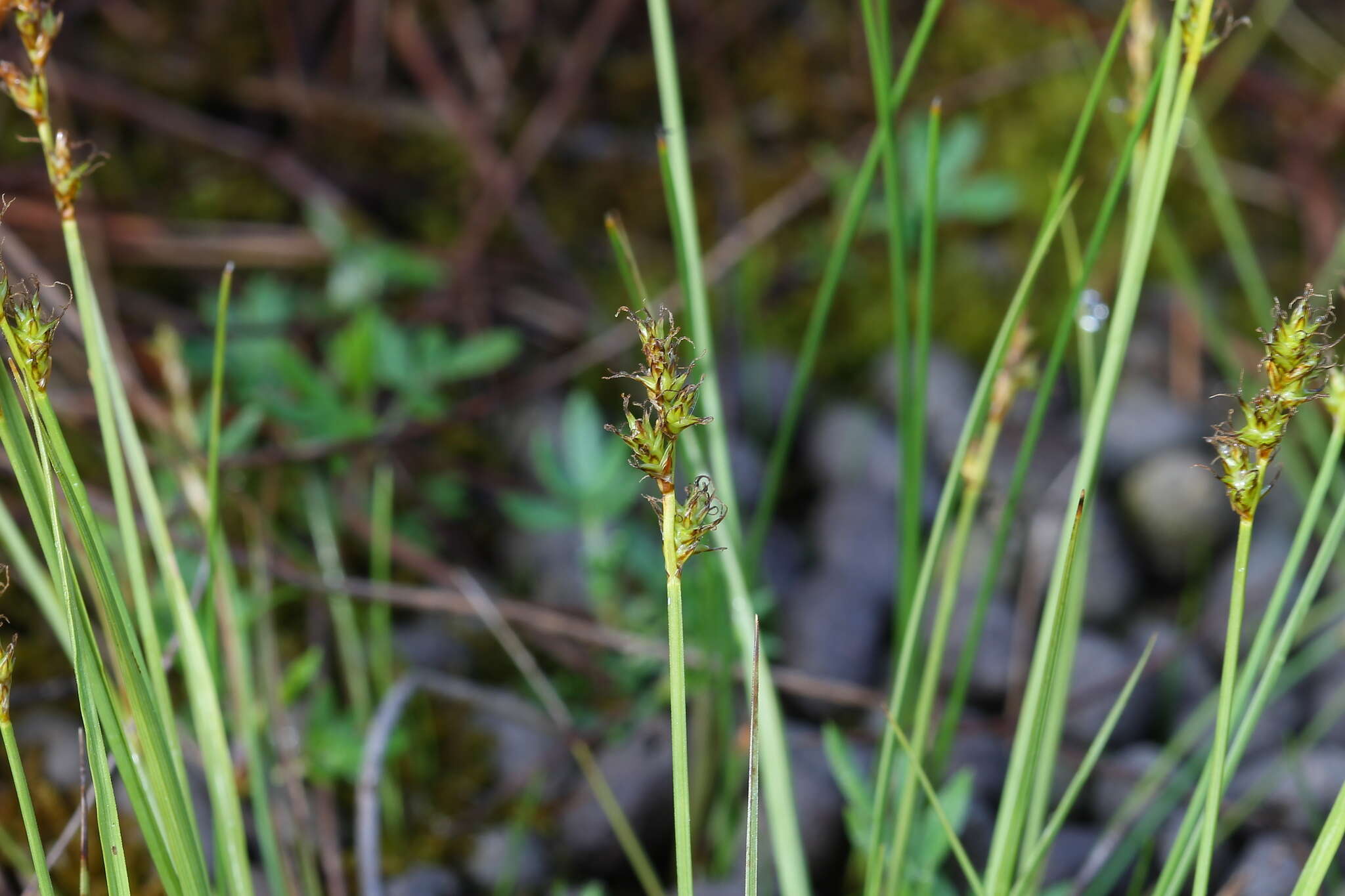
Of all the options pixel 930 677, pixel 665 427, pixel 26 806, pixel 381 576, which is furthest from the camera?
pixel 381 576

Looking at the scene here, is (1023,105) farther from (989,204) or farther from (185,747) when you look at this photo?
(185,747)

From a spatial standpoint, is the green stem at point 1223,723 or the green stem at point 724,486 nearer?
the green stem at point 1223,723

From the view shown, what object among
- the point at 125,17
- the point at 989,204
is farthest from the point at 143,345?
the point at 989,204

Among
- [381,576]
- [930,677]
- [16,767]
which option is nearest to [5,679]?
[16,767]

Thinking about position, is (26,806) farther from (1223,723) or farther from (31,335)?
(1223,723)

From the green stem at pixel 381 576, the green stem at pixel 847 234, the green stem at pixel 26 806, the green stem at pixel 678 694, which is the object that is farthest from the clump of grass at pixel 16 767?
the green stem at pixel 381 576

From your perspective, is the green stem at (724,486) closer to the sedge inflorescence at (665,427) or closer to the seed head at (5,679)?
the sedge inflorescence at (665,427)
